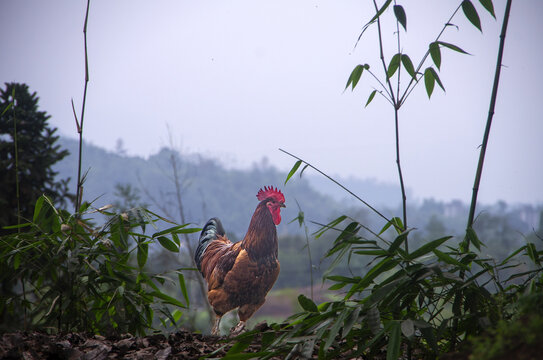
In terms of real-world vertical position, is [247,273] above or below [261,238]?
below

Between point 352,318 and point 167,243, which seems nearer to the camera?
point 352,318

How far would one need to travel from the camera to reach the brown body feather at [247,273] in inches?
69.4

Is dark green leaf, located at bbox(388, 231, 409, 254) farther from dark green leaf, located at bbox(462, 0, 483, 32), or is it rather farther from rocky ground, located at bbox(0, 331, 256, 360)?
dark green leaf, located at bbox(462, 0, 483, 32)

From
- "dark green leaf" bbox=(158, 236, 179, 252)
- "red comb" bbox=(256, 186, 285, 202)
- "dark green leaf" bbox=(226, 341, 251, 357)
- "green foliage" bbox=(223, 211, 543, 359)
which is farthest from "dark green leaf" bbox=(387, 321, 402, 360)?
"red comb" bbox=(256, 186, 285, 202)

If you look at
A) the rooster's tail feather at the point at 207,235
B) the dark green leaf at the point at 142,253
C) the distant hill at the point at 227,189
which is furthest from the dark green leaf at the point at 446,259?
the distant hill at the point at 227,189

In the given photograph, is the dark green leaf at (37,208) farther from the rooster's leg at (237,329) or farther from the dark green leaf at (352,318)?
the dark green leaf at (352,318)

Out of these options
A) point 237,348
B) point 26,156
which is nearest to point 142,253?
point 237,348

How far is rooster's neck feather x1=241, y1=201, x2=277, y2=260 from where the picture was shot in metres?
1.79

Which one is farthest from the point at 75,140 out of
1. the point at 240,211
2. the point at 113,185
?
the point at 240,211

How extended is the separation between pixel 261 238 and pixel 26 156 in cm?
126

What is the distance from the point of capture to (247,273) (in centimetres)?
176

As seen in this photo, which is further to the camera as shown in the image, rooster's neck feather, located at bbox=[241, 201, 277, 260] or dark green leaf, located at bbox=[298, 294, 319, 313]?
rooster's neck feather, located at bbox=[241, 201, 277, 260]

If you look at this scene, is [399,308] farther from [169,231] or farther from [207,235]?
[207,235]

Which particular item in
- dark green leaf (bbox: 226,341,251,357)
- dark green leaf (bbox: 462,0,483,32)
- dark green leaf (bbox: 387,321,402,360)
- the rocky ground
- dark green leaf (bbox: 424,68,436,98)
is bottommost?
the rocky ground
